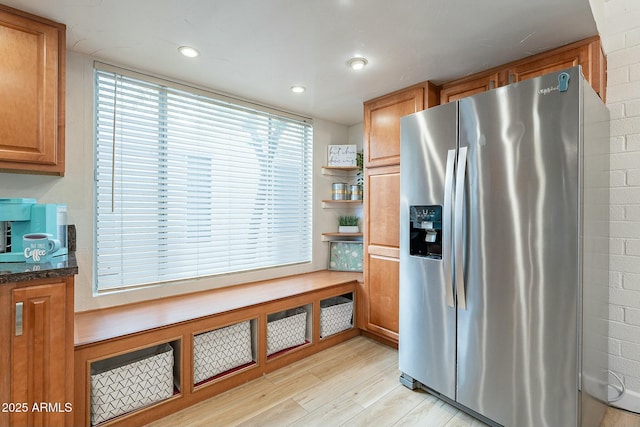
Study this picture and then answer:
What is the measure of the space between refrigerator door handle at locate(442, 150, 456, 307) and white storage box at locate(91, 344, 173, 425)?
175 centimetres

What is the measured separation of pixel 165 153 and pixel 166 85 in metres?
0.52

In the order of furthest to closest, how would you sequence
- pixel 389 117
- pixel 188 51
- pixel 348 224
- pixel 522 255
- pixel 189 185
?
pixel 348 224
pixel 389 117
pixel 189 185
pixel 188 51
pixel 522 255

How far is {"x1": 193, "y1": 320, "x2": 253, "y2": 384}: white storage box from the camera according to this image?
1994 millimetres

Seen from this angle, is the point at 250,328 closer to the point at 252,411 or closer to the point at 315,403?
the point at 252,411

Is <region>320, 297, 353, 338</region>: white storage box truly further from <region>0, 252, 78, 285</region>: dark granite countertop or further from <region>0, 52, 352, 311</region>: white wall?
<region>0, 252, 78, 285</region>: dark granite countertop

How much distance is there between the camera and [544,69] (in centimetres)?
192

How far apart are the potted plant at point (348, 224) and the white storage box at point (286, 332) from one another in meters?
1.07

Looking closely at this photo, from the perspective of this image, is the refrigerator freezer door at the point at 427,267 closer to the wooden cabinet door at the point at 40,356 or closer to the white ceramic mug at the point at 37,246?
the wooden cabinet door at the point at 40,356

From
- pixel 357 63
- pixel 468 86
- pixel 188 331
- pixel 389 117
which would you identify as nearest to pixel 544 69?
pixel 468 86

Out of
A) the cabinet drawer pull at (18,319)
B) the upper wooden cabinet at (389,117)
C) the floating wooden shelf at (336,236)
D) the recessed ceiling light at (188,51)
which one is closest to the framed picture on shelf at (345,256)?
the floating wooden shelf at (336,236)

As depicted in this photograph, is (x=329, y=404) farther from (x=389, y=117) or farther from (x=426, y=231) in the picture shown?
(x=389, y=117)

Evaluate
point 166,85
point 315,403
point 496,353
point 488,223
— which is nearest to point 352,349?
point 315,403

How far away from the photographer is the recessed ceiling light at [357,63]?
2014mm

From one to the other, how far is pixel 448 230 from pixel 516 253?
0.35m
